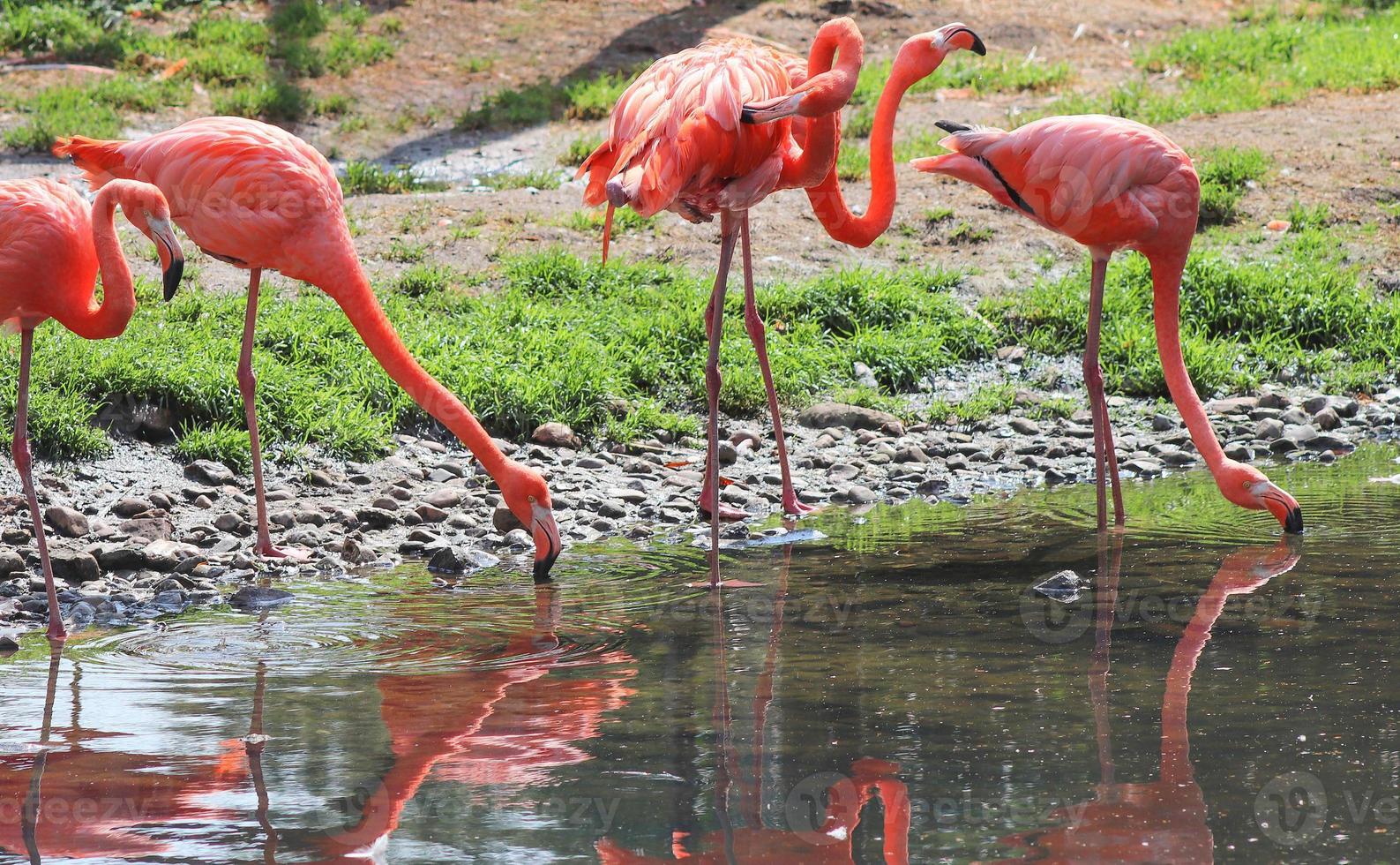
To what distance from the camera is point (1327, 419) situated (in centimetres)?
688

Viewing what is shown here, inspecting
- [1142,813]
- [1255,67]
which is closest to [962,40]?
[1142,813]

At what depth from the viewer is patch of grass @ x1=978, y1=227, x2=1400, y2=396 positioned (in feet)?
24.2

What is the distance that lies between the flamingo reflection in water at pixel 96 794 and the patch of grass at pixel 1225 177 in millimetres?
6901

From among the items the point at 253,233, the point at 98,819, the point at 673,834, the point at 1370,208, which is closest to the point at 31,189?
the point at 253,233

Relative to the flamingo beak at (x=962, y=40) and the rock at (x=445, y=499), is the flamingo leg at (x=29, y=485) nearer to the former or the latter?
the rock at (x=445, y=499)

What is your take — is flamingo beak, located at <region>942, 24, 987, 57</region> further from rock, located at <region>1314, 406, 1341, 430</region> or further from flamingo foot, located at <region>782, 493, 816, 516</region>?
rock, located at <region>1314, 406, 1341, 430</region>

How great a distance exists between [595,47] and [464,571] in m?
7.73

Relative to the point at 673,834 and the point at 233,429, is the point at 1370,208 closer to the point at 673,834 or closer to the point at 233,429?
the point at 233,429

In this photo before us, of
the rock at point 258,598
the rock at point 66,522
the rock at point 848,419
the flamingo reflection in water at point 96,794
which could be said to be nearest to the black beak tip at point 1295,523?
the rock at point 848,419

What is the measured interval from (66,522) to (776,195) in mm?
4914

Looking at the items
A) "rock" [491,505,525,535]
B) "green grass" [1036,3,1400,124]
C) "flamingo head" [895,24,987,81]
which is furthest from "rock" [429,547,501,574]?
"green grass" [1036,3,1400,124]

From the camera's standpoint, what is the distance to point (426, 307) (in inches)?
292

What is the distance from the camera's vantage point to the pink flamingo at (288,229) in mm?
4887

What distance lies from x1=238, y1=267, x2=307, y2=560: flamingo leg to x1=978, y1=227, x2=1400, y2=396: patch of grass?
149 inches
